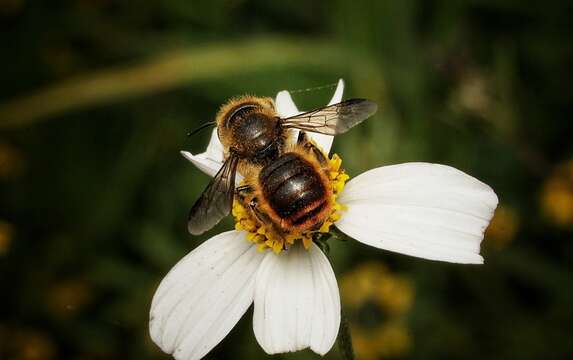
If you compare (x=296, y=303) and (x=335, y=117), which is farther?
(x=335, y=117)

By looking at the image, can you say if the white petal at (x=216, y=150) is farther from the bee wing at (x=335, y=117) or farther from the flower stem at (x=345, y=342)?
the flower stem at (x=345, y=342)

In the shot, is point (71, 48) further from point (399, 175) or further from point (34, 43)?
point (399, 175)

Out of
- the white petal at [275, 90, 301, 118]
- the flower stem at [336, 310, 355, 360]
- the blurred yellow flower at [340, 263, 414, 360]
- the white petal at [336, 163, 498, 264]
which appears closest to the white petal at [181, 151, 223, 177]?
the white petal at [275, 90, 301, 118]

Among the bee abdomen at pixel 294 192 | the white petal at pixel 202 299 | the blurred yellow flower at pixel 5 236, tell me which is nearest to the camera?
the bee abdomen at pixel 294 192

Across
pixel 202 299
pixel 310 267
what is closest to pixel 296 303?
pixel 310 267

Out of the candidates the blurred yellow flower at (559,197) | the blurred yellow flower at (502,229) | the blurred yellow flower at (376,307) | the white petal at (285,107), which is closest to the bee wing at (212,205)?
the white petal at (285,107)

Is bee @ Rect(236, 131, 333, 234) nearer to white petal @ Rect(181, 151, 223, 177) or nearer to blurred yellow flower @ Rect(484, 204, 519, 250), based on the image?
white petal @ Rect(181, 151, 223, 177)

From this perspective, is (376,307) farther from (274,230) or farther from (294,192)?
(294,192)
